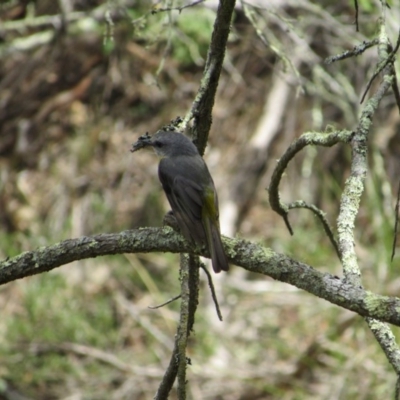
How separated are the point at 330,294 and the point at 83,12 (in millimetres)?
7484

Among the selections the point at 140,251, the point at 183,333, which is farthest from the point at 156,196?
the point at 183,333

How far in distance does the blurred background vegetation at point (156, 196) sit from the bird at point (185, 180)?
2.72 meters

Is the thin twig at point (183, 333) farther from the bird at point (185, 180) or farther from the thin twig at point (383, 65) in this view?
the thin twig at point (383, 65)

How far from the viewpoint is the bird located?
3410mm

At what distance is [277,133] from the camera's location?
9.28 metres

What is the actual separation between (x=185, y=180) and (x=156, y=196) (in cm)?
522

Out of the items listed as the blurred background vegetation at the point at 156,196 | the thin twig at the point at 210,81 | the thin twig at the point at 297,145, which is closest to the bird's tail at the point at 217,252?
the thin twig at the point at 297,145

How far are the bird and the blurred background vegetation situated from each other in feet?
8.91

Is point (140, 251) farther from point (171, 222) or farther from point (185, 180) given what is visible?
point (185, 180)

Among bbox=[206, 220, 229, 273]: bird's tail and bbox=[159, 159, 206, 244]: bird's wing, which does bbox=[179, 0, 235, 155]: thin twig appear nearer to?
bbox=[159, 159, 206, 244]: bird's wing

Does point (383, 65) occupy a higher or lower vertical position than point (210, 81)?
lower

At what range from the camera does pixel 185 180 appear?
3.77 m

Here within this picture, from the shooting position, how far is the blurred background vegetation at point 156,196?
22.5ft

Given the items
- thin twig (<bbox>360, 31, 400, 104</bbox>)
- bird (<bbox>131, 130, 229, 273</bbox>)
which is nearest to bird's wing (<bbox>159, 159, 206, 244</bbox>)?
bird (<bbox>131, 130, 229, 273</bbox>)
